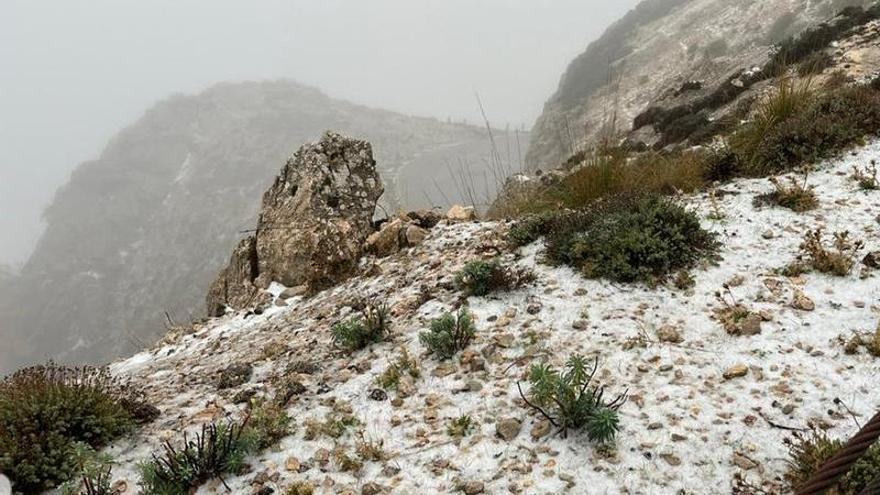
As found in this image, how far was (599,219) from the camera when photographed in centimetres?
729

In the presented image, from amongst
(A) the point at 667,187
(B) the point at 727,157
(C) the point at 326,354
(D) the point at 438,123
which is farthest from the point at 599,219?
(D) the point at 438,123

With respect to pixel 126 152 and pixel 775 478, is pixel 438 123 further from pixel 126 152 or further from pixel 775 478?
pixel 775 478

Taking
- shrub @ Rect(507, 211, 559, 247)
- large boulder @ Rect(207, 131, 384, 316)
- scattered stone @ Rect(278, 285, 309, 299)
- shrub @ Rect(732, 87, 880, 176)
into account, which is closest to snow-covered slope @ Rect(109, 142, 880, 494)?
shrub @ Rect(507, 211, 559, 247)

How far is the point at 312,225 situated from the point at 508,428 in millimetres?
6888

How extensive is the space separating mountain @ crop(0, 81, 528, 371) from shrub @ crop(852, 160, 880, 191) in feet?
101

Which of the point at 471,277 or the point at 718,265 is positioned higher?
the point at 471,277

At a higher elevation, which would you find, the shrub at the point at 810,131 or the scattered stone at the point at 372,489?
the shrub at the point at 810,131

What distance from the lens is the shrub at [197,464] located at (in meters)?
4.28

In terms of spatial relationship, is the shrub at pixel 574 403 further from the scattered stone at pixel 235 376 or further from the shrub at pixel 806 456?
the scattered stone at pixel 235 376

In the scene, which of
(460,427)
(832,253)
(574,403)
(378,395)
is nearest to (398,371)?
(378,395)

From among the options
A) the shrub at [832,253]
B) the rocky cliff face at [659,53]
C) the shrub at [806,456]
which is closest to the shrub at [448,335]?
the shrub at [806,456]

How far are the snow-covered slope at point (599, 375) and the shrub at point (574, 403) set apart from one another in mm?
120

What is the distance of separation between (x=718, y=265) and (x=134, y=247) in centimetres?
7075

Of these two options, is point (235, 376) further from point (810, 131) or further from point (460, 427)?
point (810, 131)
